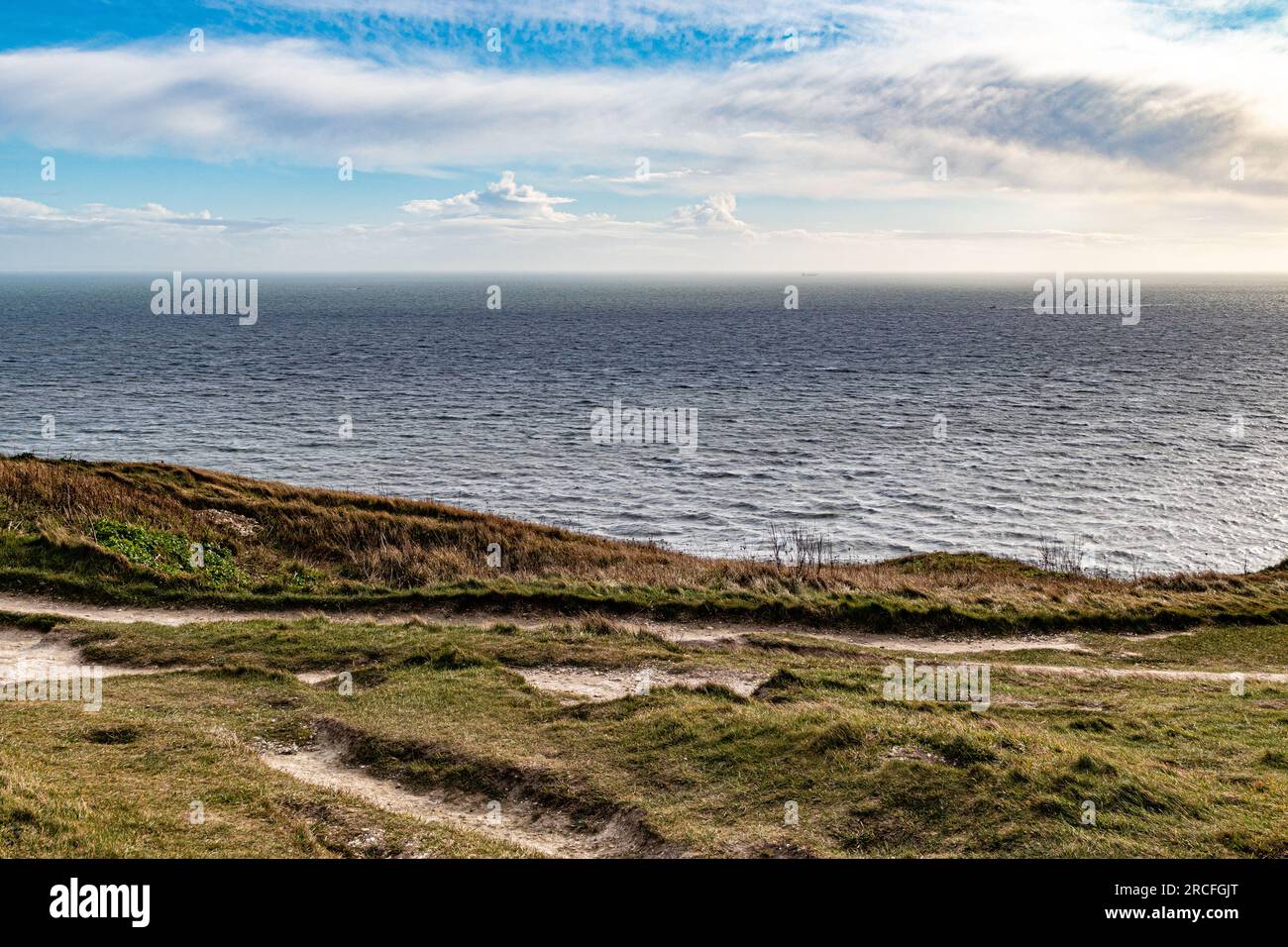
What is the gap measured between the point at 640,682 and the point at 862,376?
100091 mm

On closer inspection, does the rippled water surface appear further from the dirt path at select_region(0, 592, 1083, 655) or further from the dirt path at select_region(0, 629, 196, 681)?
the dirt path at select_region(0, 629, 196, 681)

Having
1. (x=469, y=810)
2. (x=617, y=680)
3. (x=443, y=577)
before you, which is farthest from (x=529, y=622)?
(x=469, y=810)

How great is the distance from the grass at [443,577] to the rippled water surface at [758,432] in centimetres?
1368

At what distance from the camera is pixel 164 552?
1140 inches

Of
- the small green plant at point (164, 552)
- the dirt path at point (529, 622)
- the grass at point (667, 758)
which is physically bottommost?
the dirt path at point (529, 622)

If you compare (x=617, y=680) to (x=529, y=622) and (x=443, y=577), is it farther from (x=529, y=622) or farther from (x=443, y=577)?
(x=443, y=577)

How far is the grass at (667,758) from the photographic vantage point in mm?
11398

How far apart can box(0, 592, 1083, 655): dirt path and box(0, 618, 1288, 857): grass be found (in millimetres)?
3155

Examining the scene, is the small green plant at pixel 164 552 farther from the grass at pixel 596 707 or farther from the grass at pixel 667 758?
the grass at pixel 667 758

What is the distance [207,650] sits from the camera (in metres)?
Answer: 21.8

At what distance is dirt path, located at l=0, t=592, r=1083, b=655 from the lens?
82.2 feet

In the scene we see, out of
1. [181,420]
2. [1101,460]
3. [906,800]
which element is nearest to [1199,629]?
[906,800]

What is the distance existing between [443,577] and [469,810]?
55.8 feet

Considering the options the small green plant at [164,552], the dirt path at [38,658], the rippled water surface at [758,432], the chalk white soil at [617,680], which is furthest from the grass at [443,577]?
the rippled water surface at [758,432]
